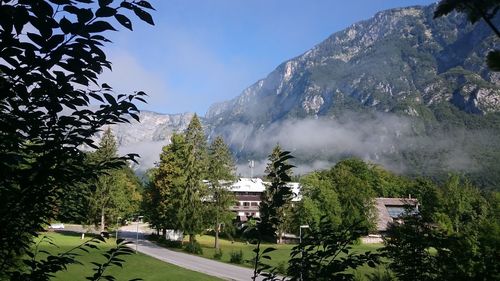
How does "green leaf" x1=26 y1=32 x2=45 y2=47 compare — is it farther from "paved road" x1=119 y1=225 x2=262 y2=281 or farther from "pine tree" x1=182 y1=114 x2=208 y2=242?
"pine tree" x1=182 y1=114 x2=208 y2=242

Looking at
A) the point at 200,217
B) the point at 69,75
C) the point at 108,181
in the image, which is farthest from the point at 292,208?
the point at 69,75

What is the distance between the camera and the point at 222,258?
35.2 metres

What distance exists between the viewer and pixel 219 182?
42.2 metres

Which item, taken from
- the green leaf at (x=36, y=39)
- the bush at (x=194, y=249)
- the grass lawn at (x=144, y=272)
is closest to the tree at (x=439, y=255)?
the green leaf at (x=36, y=39)

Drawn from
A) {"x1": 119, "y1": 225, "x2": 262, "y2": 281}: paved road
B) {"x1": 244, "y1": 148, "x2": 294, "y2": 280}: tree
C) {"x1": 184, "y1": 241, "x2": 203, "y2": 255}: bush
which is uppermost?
{"x1": 244, "y1": 148, "x2": 294, "y2": 280}: tree

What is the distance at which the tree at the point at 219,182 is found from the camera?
41812mm

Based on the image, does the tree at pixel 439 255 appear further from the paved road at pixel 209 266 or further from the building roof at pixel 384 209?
the building roof at pixel 384 209

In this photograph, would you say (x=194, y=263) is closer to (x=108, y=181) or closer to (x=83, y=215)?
(x=108, y=181)

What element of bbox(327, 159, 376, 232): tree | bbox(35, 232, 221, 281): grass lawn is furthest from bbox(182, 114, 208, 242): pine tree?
bbox(327, 159, 376, 232): tree

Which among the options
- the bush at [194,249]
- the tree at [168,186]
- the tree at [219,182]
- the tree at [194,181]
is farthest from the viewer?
the tree at [219,182]

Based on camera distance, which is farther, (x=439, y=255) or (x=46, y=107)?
(x=439, y=255)

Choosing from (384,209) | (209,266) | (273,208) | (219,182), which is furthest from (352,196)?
(273,208)

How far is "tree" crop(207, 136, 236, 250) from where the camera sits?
137 feet

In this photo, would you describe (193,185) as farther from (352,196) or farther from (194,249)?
(352,196)
